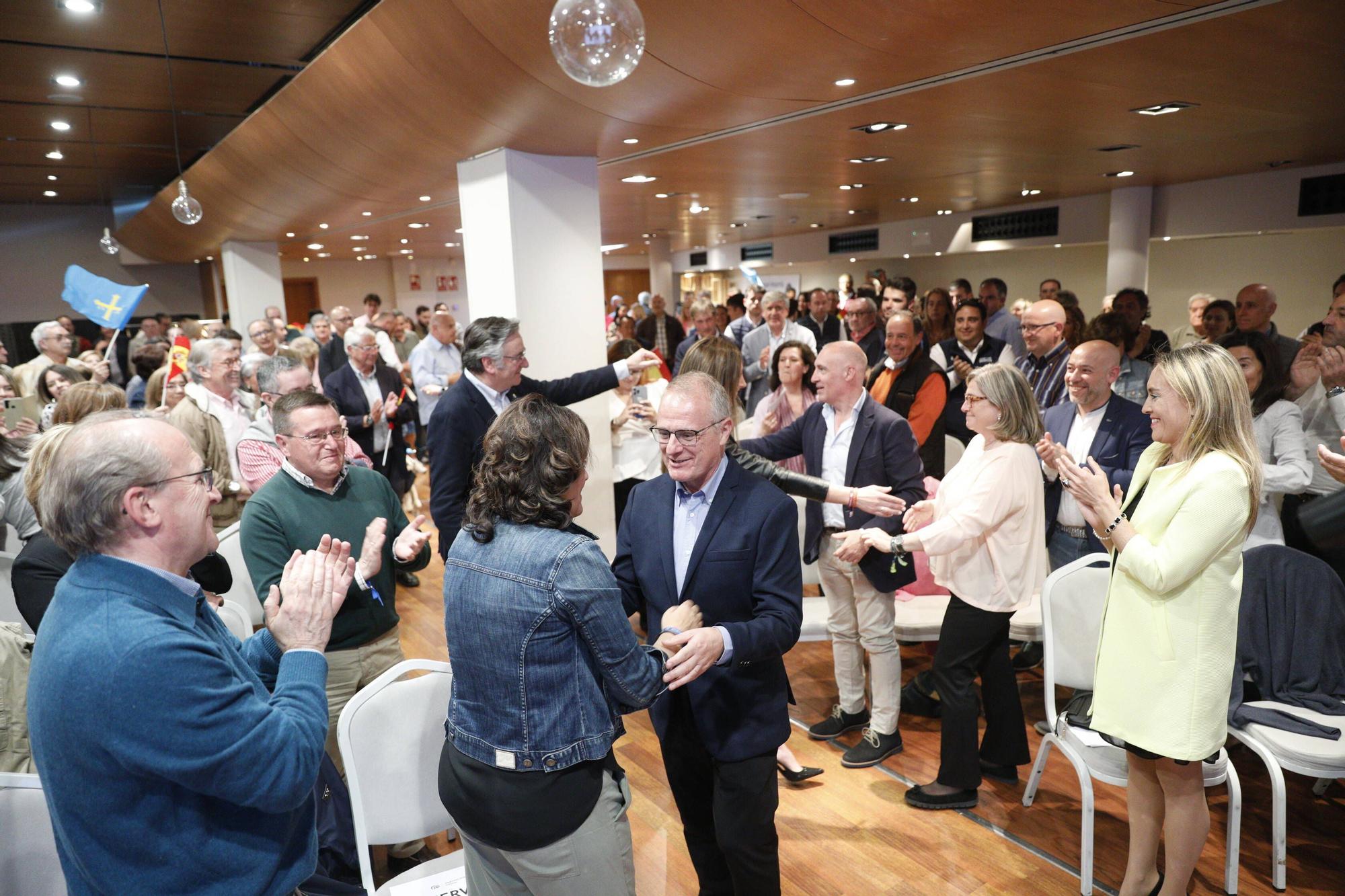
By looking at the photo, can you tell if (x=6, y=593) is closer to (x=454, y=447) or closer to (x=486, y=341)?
(x=454, y=447)

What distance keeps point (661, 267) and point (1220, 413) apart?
18163 millimetres

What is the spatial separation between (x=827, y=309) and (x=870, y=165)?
4.76ft

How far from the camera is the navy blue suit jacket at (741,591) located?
2.03 meters

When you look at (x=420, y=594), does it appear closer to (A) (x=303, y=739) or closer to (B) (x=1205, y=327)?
(A) (x=303, y=739)

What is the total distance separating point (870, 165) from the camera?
24.8 ft

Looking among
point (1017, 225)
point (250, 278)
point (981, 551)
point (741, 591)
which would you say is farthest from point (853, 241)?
point (741, 591)

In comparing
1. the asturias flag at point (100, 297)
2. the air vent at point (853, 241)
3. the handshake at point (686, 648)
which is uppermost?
the air vent at point (853, 241)

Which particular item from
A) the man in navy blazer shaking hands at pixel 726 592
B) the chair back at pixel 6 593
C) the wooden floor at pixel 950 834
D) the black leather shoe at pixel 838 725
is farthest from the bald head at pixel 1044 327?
the chair back at pixel 6 593

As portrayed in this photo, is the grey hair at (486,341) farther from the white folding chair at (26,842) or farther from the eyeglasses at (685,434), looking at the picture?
the white folding chair at (26,842)

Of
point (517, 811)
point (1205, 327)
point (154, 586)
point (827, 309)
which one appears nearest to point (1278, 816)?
point (517, 811)

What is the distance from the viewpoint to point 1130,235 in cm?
1065

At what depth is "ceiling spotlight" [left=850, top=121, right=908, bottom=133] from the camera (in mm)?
5410

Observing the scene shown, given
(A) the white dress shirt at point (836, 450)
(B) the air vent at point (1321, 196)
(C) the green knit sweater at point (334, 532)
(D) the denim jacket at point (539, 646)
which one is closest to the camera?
(D) the denim jacket at point (539, 646)

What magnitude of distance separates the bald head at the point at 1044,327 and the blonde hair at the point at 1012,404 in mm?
2133
